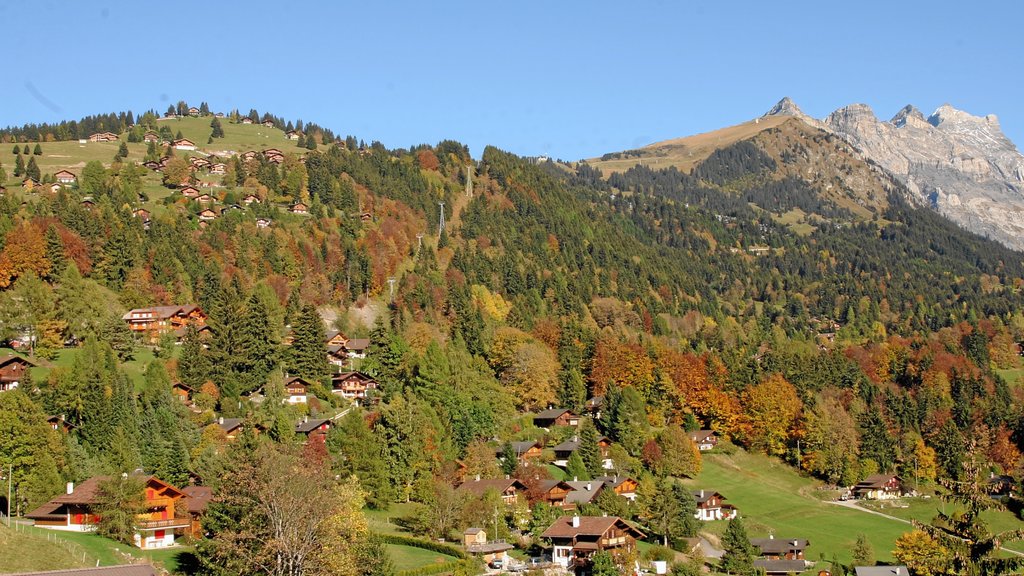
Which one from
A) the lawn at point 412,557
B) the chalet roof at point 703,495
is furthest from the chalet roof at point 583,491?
the lawn at point 412,557

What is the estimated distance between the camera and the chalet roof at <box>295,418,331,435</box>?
9000 centimetres

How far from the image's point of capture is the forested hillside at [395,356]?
81.4 m

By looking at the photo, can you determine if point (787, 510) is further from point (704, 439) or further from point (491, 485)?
point (491, 485)

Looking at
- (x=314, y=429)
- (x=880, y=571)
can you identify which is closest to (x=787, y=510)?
(x=880, y=571)

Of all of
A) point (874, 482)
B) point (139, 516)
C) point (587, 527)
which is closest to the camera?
point (139, 516)

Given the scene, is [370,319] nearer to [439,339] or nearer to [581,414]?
[439,339]

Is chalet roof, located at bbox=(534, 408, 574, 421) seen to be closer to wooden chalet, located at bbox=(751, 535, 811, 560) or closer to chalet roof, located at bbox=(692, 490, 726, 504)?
chalet roof, located at bbox=(692, 490, 726, 504)

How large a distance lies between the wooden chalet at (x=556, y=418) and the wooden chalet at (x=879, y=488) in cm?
2939

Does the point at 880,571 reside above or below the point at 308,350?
below

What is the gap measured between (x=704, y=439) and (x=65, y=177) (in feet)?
319

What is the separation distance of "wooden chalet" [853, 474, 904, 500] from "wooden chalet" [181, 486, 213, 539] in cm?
6761

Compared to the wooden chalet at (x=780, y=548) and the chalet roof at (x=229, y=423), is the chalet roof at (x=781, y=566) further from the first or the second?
the chalet roof at (x=229, y=423)

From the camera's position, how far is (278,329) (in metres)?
107

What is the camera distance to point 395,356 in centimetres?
10962
